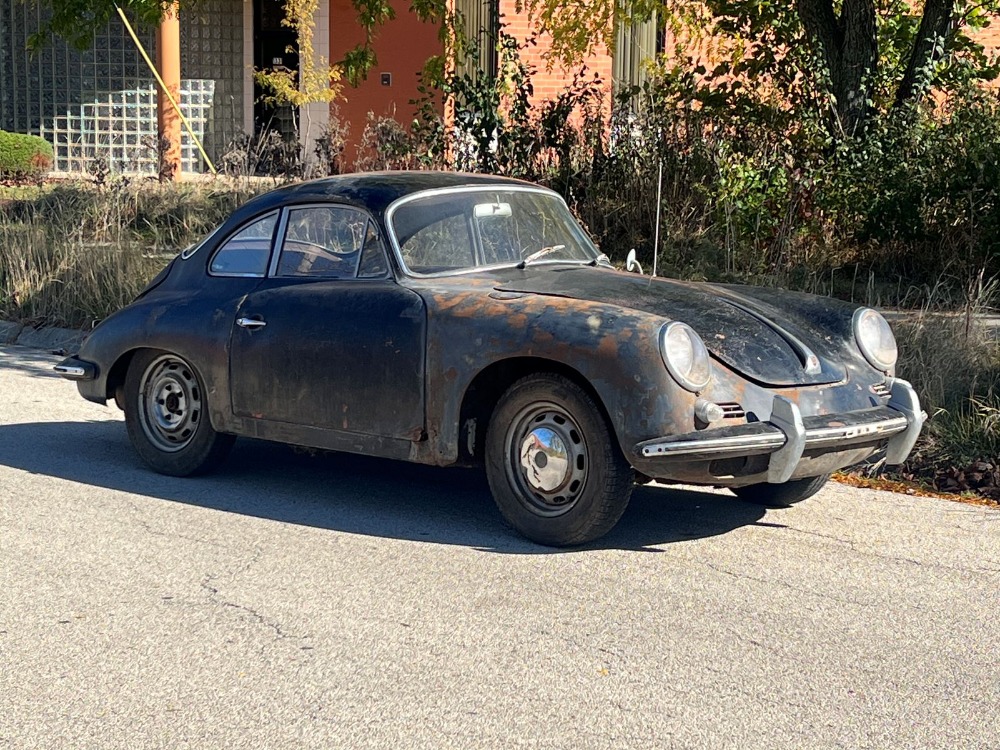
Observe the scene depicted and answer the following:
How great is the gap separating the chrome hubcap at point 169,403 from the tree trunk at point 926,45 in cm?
732

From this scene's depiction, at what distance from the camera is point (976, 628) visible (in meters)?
4.82

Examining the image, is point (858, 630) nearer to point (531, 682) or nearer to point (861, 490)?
point (531, 682)

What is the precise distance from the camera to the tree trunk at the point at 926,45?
11.7m

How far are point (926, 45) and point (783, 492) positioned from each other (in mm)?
6859

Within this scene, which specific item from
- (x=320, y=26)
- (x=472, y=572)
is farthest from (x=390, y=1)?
(x=472, y=572)

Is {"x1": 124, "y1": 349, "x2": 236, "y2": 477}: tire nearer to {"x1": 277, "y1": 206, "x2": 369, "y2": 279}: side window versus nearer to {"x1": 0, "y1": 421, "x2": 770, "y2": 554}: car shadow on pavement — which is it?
{"x1": 0, "y1": 421, "x2": 770, "y2": 554}: car shadow on pavement

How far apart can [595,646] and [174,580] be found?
5.74 feet

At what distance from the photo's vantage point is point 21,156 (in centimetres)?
2077

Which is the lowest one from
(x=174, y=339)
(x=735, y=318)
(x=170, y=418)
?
(x=170, y=418)

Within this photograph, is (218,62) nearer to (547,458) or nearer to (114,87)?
(114,87)

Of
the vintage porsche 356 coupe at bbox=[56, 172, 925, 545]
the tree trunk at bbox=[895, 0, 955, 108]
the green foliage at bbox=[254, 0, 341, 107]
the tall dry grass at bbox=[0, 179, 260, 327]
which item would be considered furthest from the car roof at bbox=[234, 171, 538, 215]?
the green foliage at bbox=[254, 0, 341, 107]

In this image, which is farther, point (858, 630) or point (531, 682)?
point (858, 630)

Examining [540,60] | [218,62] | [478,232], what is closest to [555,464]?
[478,232]

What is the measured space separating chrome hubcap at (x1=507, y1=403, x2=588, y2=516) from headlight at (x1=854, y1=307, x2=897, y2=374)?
1448 millimetres
